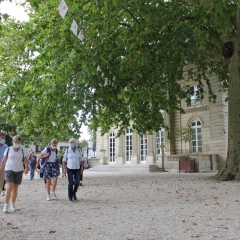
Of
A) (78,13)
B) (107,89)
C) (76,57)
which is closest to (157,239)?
(76,57)

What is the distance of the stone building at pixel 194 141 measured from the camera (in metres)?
24.8

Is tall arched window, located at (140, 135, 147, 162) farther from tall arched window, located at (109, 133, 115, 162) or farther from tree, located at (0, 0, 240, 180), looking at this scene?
tree, located at (0, 0, 240, 180)

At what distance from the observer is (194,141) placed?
2736 cm

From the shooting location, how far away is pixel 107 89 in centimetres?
1608

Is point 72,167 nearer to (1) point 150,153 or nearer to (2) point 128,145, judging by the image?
(1) point 150,153

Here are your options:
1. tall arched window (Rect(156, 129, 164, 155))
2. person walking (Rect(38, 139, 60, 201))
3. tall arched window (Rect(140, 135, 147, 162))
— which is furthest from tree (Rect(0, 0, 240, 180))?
tall arched window (Rect(140, 135, 147, 162))

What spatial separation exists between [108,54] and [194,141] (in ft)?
52.1

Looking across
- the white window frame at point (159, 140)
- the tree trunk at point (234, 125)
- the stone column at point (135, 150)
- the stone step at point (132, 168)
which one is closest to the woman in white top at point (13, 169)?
the tree trunk at point (234, 125)

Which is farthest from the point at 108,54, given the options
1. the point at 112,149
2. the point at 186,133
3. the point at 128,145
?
the point at 112,149

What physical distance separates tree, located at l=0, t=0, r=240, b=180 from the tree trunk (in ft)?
0.14

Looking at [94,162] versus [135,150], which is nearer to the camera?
[135,150]

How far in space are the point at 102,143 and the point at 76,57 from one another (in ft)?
84.0

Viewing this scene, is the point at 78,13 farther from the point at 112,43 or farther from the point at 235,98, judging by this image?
the point at 235,98

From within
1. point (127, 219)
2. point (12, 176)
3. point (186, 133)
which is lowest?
point (127, 219)
